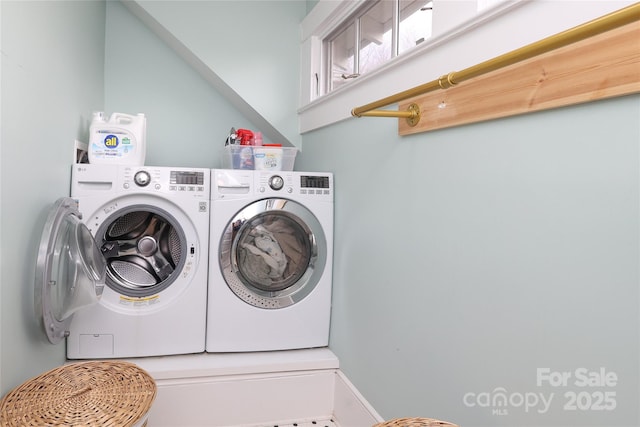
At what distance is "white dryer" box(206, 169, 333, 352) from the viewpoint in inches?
80.7

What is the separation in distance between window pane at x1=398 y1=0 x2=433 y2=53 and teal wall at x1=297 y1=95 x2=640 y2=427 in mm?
356

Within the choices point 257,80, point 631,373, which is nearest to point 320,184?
point 257,80

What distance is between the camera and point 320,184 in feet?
7.10

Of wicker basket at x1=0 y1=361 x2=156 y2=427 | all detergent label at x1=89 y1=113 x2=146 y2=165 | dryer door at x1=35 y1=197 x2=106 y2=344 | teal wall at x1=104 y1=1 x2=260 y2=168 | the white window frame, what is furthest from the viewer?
teal wall at x1=104 y1=1 x2=260 y2=168

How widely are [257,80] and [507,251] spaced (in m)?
1.97

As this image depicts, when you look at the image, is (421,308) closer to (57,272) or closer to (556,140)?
(556,140)

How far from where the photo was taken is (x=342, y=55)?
241cm

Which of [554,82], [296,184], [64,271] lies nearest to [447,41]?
[554,82]

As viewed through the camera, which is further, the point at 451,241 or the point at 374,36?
the point at 374,36

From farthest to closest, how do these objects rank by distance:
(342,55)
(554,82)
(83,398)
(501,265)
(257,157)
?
(342,55) → (257,157) → (83,398) → (501,265) → (554,82)

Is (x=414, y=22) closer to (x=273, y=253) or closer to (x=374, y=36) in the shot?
(x=374, y=36)

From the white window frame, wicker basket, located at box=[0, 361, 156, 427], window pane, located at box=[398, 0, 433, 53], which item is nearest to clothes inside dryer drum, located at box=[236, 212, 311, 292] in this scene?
the white window frame

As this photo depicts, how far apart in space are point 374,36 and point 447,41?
2.67ft

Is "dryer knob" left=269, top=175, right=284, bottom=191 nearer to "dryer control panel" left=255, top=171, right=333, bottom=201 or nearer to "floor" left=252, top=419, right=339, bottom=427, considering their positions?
"dryer control panel" left=255, top=171, right=333, bottom=201
